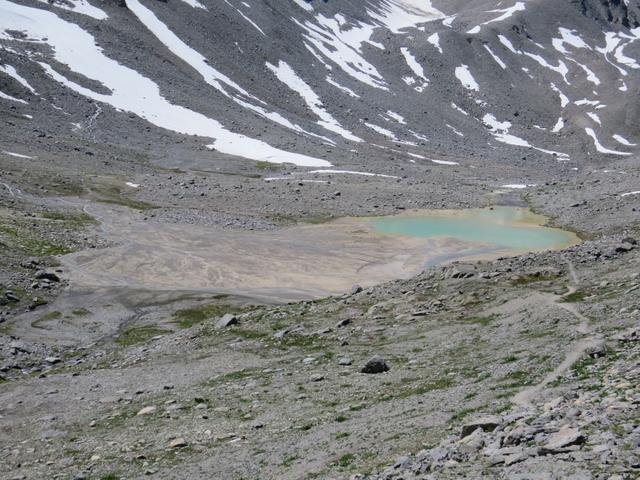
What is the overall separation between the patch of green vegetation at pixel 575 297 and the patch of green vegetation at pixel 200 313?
74.6 ft

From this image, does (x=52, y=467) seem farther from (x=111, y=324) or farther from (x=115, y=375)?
(x=111, y=324)

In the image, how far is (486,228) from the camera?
84.0 meters

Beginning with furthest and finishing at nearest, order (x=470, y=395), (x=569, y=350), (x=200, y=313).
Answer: (x=200, y=313) → (x=569, y=350) → (x=470, y=395)

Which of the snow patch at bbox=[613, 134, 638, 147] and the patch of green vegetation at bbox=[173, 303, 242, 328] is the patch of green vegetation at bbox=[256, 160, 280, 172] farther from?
the snow patch at bbox=[613, 134, 638, 147]

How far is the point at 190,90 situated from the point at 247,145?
2784cm

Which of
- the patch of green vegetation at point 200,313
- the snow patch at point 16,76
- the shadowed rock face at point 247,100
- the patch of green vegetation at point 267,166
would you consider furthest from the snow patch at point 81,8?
the patch of green vegetation at point 200,313

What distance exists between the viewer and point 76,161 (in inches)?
4048

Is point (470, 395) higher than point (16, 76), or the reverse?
point (470, 395)

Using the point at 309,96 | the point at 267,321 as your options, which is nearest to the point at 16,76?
the point at 309,96

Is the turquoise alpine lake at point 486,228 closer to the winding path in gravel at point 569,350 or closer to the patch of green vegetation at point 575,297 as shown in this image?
the patch of green vegetation at point 575,297

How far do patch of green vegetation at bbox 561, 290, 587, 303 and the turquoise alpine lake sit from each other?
3540 cm

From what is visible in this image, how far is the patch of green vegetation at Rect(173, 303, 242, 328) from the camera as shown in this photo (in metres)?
45.7

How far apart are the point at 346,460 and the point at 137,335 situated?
2647 cm

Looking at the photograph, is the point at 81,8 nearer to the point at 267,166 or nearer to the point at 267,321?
the point at 267,166
